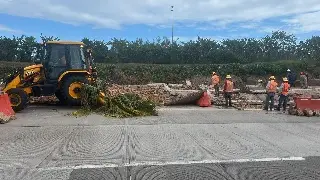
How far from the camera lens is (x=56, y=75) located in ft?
46.8

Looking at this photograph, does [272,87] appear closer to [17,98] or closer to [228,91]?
[228,91]

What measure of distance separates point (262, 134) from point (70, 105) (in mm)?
7826

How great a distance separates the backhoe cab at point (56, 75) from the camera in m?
14.1

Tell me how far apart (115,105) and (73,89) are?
1960 mm

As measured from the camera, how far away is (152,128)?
1066 centimetres

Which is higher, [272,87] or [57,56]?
[57,56]

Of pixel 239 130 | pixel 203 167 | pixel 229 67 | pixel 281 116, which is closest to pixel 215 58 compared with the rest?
pixel 229 67

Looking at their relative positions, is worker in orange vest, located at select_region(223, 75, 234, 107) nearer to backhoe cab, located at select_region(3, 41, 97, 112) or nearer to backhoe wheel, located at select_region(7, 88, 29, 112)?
backhoe cab, located at select_region(3, 41, 97, 112)

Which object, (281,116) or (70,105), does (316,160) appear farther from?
(70,105)

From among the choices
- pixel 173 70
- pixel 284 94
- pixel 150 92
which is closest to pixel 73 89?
pixel 150 92

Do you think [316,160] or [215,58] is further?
[215,58]

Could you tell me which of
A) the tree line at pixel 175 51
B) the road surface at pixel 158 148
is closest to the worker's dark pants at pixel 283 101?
the road surface at pixel 158 148

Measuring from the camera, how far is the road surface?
6316mm

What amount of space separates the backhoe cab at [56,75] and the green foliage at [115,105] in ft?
1.89
